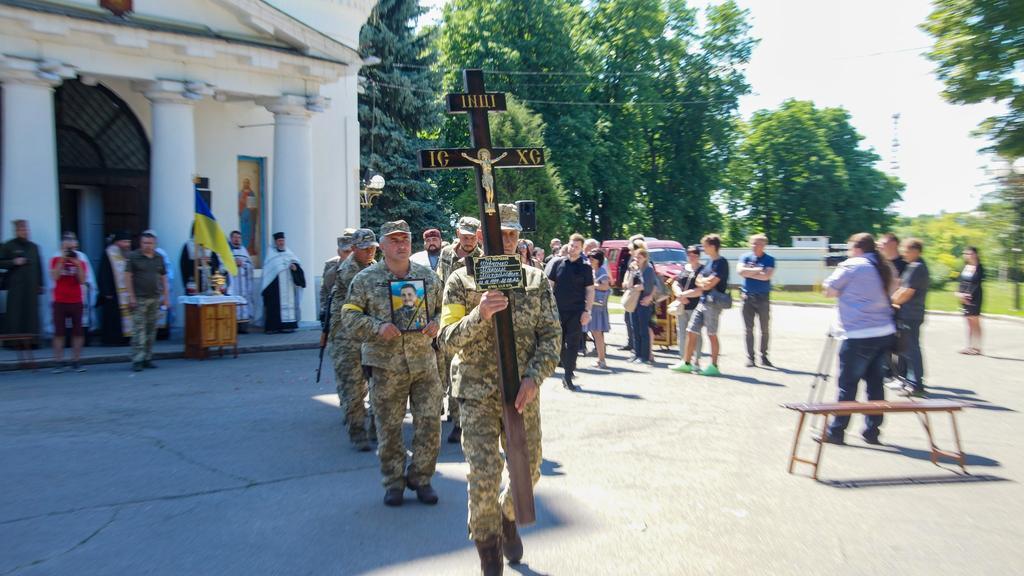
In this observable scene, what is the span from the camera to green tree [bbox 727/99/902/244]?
206 feet

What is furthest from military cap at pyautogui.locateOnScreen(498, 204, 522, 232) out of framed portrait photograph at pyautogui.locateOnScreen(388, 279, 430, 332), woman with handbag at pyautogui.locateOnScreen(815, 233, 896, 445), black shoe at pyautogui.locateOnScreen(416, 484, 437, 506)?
woman with handbag at pyautogui.locateOnScreen(815, 233, 896, 445)

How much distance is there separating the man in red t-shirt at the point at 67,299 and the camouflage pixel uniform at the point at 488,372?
10141mm

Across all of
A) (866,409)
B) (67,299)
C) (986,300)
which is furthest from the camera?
(986,300)

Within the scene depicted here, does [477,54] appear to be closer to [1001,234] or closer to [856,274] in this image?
[1001,234]

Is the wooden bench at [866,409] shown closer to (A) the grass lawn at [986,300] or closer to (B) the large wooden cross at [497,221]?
(B) the large wooden cross at [497,221]

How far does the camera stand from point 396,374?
614 centimetres

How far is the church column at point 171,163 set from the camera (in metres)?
17.0

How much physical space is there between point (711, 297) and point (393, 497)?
7379mm

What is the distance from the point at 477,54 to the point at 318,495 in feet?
128

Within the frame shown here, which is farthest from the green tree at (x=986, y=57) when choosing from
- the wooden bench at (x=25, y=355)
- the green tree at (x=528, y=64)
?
the green tree at (x=528, y=64)

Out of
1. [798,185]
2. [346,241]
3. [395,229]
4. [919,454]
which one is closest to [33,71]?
[346,241]

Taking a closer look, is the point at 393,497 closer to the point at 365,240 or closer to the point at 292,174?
the point at 365,240

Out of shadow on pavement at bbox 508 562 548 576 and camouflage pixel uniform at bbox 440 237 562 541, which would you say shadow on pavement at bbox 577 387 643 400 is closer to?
shadow on pavement at bbox 508 562 548 576

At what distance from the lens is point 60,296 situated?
42.5 feet
